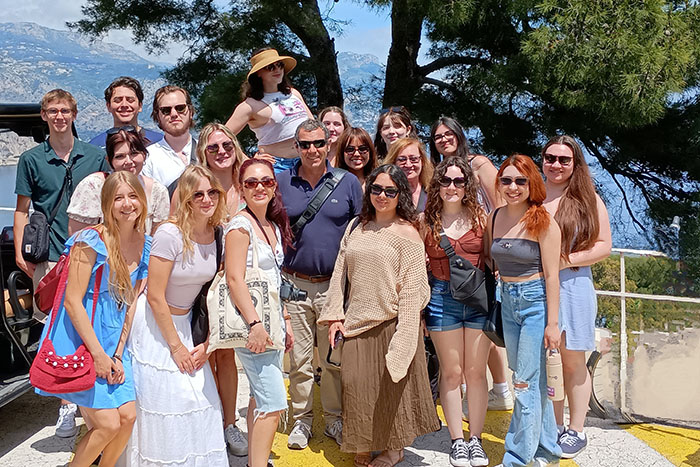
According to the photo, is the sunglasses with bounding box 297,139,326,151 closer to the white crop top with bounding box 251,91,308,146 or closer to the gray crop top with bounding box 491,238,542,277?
the white crop top with bounding box 251,91,308,146

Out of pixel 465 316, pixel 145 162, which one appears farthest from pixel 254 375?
pixel 145 162

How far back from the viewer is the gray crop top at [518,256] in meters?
3.46

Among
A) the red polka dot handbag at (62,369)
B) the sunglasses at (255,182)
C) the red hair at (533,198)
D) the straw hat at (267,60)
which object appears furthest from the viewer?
the straw hat at (267,60)

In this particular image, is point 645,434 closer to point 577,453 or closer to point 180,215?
point 577,453

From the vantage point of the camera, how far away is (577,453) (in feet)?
12.8

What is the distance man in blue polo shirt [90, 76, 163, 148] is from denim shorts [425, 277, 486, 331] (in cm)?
193

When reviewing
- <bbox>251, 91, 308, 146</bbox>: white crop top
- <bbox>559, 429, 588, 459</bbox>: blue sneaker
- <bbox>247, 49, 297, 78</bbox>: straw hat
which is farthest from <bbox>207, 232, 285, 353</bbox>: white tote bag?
<bbox>559, 429, 588, 459</bbox>: blue sneaker

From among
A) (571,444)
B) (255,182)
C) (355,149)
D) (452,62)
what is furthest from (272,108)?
(452,62)

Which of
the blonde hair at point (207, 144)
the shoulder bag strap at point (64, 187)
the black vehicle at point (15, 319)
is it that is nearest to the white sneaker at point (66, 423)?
the black vehicle at point (15, 319)

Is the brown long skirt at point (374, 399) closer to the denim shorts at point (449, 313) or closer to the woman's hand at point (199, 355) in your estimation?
the denim shorts at point (449, 313)

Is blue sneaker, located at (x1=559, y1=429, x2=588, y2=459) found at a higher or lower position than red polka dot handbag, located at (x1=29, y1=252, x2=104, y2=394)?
lower

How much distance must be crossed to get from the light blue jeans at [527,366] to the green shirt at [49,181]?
101 inches

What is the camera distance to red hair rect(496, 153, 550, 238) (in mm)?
3439

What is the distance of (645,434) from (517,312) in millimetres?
1520
